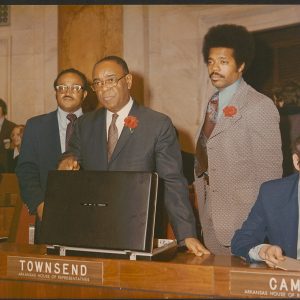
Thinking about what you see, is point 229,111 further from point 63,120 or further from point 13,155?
Answer: point 13,155

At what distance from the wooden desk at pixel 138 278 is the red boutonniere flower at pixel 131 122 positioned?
2.57 ft

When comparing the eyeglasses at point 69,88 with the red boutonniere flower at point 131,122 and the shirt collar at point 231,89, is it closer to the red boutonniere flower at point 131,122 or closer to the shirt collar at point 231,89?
the red boutonniere flower at point 131,122

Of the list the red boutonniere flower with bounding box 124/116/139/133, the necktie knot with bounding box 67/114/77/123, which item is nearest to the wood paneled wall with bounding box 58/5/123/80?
the necktie knot with bounding box 67/114/77/123

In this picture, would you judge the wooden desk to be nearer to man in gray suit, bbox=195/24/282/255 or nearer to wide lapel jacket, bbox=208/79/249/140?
man in gray suit, bbox=195/24/282/255

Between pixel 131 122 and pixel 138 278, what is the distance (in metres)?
0.98

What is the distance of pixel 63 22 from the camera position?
4156 millimetres

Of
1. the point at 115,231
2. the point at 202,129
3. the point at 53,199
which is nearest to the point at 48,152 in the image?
the point at 202,129

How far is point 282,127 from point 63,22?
213 centimetres

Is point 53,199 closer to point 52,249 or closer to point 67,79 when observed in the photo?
point 52,249

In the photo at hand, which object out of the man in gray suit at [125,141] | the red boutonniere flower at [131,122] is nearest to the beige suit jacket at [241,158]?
the man in gray suit at [125,141]

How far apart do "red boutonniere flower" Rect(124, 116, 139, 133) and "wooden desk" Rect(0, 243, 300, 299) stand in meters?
0.78

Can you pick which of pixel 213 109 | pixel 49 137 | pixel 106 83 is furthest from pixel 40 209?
pixel 213 109

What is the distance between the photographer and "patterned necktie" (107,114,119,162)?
248 cm

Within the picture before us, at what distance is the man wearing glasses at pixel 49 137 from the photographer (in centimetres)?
297
